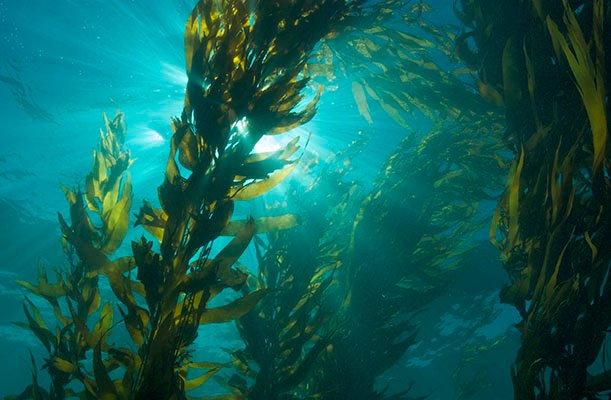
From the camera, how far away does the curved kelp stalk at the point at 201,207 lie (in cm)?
133

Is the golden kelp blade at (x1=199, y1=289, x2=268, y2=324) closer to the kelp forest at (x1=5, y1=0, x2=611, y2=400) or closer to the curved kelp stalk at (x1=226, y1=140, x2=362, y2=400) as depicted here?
the kelp forest at (x1=5, y1=0, x2=611, y2=400)

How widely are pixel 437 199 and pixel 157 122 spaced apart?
8.01m

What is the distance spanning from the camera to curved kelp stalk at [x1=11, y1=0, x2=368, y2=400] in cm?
133

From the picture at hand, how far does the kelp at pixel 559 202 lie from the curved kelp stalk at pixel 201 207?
4.29 ft

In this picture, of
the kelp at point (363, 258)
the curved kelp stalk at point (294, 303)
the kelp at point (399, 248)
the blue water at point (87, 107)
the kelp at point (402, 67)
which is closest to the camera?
the curved kelp stalk at point (294, 303)

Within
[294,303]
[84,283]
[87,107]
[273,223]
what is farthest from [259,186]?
[87,107]

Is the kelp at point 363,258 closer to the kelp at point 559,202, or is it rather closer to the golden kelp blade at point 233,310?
the kelp at point 559,202

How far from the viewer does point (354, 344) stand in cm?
359

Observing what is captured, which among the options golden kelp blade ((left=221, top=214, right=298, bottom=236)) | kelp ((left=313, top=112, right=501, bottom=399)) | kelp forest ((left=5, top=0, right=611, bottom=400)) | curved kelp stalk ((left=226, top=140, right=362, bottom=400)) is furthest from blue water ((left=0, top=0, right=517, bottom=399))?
golden kelp blade ((left=221, top=214, right=298, bottom=236))

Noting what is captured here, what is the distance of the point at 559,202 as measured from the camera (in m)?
1.54

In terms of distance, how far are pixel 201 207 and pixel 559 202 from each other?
1.80 metres

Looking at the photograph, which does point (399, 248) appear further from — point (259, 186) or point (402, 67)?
point (259, 186)

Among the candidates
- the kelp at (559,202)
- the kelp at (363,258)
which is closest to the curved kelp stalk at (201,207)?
the kelp at (363,258)

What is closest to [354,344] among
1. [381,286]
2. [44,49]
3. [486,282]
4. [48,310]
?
[381,286]
